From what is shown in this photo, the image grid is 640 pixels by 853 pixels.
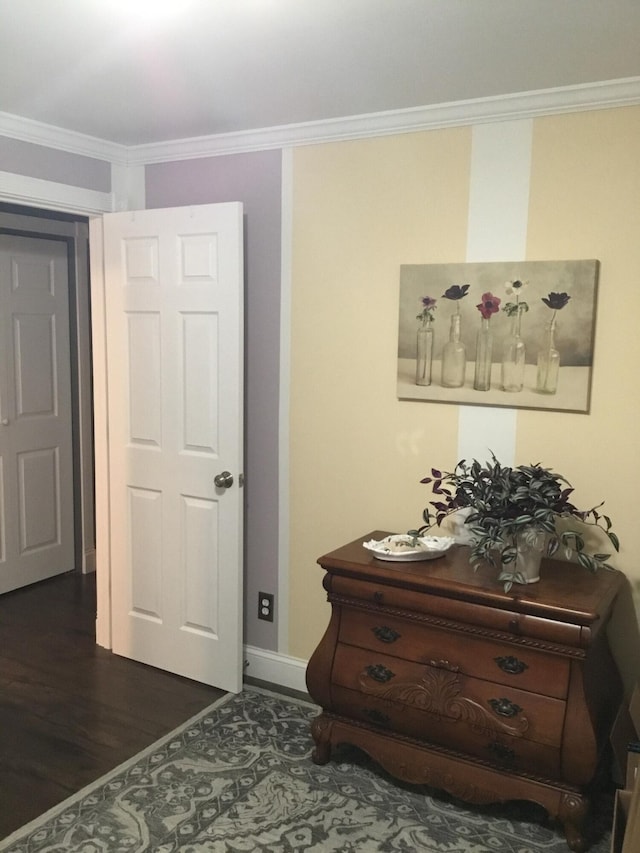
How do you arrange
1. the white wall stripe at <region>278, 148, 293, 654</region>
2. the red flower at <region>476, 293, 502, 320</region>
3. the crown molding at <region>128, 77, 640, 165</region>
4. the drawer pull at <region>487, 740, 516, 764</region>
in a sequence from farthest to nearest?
the white wall stripe at <region>278, 148, 293, 654</region>
the red flower at <region>476, 293, 502, 320</region>
the crown molding at <region>128, 77, 640, 165</region>
the drawer pull at <region>487, 740, 516, 764</region>

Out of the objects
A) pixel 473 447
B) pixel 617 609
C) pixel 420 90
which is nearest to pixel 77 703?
pixel 473 447

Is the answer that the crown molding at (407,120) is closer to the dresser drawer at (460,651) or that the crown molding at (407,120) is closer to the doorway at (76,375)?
the doorway at (76,375)

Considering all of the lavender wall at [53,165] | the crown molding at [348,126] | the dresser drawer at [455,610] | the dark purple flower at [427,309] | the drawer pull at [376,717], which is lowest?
the drawer pull at [376,717]

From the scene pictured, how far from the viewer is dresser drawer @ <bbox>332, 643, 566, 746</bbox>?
221 centimetres

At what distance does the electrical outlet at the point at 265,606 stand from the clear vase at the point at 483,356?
4.36 ft

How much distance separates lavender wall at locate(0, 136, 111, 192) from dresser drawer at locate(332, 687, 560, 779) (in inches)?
91.9

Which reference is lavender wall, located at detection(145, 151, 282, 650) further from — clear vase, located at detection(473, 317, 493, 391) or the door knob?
clear vase, located at detection(473, 317, 493, 391)

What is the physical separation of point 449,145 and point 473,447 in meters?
1.09

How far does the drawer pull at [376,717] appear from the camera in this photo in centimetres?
248

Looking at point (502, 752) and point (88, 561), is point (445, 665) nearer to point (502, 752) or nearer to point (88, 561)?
point (502, 752)

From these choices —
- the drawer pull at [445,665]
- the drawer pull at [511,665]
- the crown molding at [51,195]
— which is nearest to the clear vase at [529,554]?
the drawer pull at [511,665]

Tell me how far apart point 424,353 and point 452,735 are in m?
1.31

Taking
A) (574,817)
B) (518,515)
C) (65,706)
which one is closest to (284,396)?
(518,515)

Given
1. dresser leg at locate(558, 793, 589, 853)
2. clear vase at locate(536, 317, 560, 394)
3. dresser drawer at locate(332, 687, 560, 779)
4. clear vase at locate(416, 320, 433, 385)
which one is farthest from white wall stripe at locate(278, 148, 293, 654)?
dresser leg at locate(558, 793, 589, 853)
